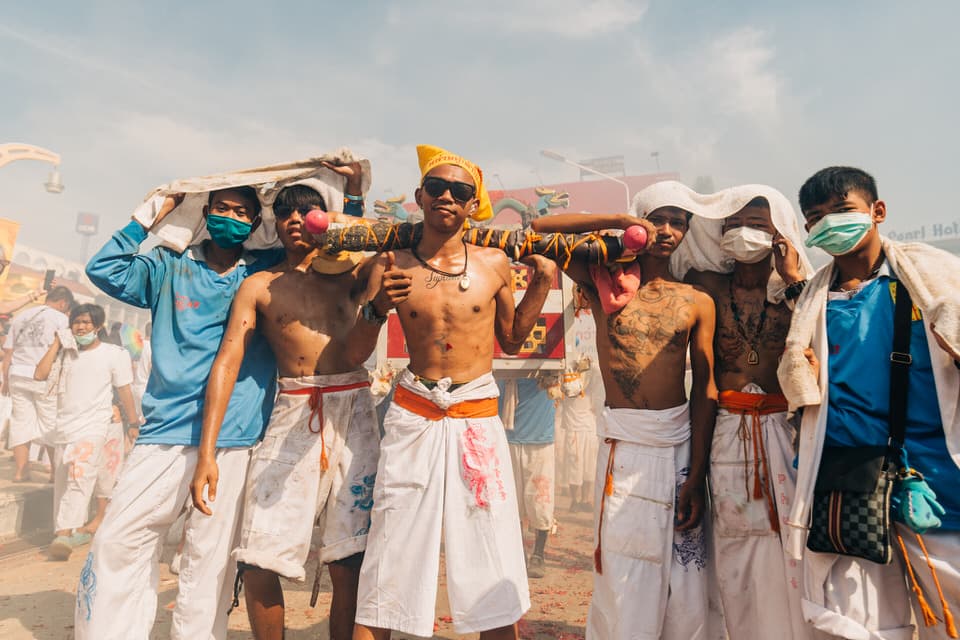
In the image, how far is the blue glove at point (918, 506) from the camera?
2.17 metres

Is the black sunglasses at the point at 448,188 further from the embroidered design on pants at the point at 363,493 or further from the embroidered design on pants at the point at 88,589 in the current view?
the embroidered design on pants at the point at 88,589

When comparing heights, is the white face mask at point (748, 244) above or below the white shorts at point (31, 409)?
above

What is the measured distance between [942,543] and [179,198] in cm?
422

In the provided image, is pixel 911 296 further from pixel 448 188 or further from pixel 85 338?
pixel 85 338

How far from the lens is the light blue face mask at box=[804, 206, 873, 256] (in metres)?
2.51

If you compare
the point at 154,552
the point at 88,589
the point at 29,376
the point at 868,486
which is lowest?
the point at 88,589

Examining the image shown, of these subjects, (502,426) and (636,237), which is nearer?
(636,237)

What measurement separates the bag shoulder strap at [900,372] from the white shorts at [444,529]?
1754 mm

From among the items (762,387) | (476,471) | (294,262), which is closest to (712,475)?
(762,387)

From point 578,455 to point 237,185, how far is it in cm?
842

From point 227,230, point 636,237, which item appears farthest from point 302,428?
point 636,237

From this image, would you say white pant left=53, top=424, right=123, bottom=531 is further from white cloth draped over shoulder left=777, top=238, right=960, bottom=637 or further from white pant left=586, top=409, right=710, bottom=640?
white cloth draped over shoulder left=777, top=238, right=960, bottom=637

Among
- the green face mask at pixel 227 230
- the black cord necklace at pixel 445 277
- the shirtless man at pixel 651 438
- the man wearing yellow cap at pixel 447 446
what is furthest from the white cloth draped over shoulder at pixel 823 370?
the green face mask at pixel 227 230

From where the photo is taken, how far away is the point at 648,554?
9.53 feet
